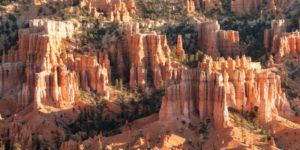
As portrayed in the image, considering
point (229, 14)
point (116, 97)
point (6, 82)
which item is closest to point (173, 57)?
point (116, 97)

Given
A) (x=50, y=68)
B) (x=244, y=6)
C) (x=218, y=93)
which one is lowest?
(x=218, y=93)

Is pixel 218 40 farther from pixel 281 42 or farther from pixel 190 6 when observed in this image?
pixel 190 6

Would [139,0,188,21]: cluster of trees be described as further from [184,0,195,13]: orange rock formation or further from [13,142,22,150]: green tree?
[13,142,22,150]: green tree

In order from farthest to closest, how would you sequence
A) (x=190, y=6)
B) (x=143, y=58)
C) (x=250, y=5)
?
1. (x=250, y=5)
2. (x=190, y=6)
3. (x=143, y=58)

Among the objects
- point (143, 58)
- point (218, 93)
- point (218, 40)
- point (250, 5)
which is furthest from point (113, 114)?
point (250, 5)

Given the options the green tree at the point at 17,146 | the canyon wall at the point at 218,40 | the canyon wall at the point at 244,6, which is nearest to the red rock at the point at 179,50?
the canyon wall at the point at 218,40

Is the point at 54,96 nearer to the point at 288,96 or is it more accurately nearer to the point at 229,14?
the point at 288,96

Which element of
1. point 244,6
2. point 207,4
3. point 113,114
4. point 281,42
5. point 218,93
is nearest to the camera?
point 218,93

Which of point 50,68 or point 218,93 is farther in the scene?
point 50,68
